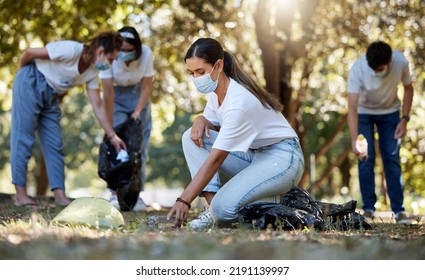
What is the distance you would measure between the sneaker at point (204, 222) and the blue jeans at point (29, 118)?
2.84m

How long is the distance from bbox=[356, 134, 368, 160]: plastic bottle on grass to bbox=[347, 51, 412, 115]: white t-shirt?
1.03ft

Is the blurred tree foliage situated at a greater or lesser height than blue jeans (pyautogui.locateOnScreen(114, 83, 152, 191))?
greater

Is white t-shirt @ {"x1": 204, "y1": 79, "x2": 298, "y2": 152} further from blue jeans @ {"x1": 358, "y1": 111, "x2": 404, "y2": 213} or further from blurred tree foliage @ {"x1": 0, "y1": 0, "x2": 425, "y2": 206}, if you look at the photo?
blurred tree foliage @ {"x1": 0, "y1": 0, "x2": 425, "y2": 206}

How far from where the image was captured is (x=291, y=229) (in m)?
4.60

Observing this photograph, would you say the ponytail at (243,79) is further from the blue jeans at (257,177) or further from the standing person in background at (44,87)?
the standing person in background at (44,87)

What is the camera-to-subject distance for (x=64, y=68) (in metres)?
6.77

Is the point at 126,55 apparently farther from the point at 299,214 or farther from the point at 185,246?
the point at 185,246

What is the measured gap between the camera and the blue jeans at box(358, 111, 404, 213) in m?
7.46

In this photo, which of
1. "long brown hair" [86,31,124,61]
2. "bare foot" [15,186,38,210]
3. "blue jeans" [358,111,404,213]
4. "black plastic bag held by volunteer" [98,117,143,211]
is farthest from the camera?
"blue jeans" [358,111,404,213]

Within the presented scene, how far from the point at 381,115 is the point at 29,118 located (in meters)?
3.77

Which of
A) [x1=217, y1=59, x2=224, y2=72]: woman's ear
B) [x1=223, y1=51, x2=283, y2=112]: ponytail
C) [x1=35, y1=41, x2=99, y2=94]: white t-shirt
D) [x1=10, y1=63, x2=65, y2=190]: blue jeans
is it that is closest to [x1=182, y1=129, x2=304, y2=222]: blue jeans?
[x1=223, y1=51, x2=283, y2=112]: ponytail

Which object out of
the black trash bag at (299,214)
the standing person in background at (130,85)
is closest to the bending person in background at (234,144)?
the black trash bag at (299,214)

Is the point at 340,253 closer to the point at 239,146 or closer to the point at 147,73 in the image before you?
the point at 239,146
